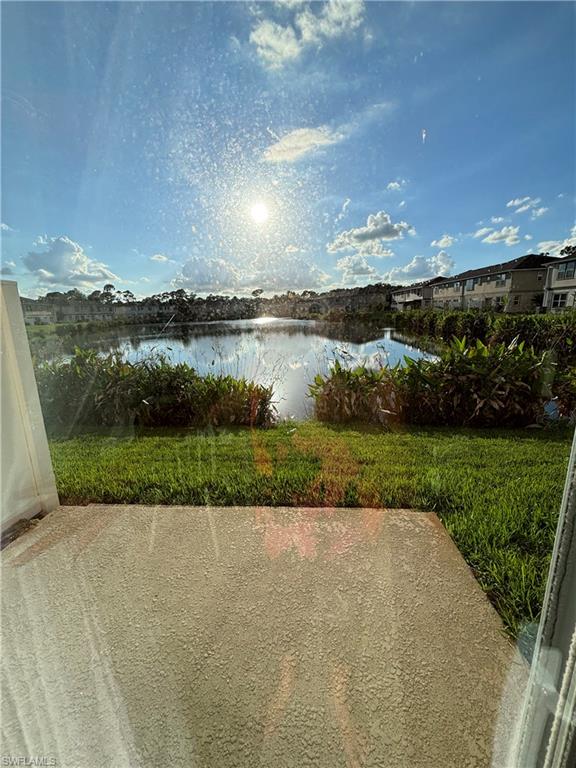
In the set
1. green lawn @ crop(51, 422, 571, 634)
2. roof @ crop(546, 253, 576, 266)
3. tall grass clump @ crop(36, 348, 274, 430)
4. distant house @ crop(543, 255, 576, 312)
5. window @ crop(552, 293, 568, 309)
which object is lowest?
green lawn @ crop(51, 422, 571, 634)

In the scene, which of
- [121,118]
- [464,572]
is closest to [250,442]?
[464,572]

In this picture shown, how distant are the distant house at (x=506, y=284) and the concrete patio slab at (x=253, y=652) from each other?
26143 millimetres

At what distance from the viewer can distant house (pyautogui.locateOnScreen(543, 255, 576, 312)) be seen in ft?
75.6

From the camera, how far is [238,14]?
2521 mm

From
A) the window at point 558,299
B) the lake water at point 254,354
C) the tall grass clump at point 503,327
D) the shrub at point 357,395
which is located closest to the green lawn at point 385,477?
the shrub at point 357,395

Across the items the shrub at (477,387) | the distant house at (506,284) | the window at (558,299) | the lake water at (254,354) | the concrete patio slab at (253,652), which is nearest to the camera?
the concrete patio slab at (253,652)

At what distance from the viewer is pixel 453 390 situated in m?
3.91

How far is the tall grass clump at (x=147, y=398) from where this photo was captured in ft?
13.6

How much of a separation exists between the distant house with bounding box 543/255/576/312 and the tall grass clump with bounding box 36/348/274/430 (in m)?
26.8

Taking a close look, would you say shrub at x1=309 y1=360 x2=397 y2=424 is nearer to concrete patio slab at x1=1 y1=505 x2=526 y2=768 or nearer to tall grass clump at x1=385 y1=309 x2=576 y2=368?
tall grass clump at x1=385 y1=309 x2=576 y2=368

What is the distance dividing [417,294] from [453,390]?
33684 mm

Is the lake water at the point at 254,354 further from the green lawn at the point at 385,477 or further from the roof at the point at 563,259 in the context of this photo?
the roof at the point at 563,259

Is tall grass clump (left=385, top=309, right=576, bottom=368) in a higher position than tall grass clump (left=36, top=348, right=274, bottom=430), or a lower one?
higher

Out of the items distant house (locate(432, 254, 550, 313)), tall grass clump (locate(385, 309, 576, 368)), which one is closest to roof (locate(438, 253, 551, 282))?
distant house (locate(432, 254, 550, 313))
